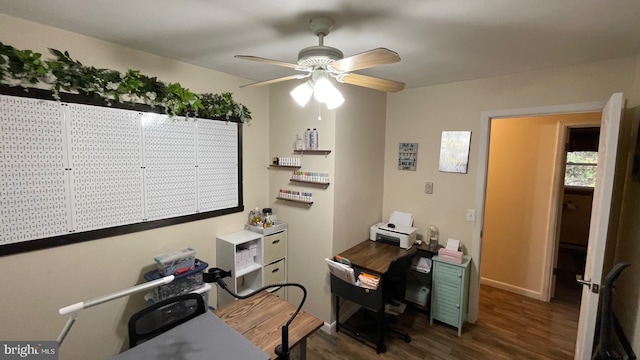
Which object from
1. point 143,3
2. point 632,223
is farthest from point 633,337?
point 143,3

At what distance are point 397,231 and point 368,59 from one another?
2.12 meters

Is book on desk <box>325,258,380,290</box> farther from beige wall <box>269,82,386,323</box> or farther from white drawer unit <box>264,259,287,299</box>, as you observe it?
white drawer unit <box>264,259,287,299</box>

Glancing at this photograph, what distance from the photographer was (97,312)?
194 cm

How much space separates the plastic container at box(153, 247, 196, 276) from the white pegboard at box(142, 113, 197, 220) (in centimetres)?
35

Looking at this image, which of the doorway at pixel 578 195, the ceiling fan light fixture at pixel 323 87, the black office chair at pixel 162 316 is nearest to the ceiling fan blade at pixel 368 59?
the ceiling fan light fixture at pixel 323 87

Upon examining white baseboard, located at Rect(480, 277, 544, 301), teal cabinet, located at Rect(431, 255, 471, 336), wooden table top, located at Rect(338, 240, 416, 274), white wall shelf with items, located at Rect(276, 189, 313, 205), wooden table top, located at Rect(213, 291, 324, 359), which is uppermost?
white wall shelf with items, located at Rect(276, 189, 313, 205)

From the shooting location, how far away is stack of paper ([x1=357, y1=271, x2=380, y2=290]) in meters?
2.25

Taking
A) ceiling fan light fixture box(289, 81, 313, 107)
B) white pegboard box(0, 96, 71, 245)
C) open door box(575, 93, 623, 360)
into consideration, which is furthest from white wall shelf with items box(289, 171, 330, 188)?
open door box(575, 93, 623, 360)

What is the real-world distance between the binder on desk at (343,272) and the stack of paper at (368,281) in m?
0.07

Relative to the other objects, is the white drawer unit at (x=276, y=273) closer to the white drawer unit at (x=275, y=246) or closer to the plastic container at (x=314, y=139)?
the white drawer unit at (x=275, y=246)

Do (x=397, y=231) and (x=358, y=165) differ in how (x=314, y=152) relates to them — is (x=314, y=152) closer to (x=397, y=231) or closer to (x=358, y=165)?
(x=358, y=165)

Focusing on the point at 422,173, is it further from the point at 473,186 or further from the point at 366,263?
the point at 366,263

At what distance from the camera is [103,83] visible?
1.85 m

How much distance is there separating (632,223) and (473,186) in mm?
1083
